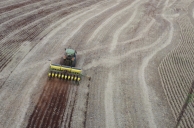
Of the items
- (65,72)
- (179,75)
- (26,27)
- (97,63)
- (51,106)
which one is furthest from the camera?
(26,27)

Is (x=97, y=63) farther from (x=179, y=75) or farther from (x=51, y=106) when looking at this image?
(x=51, y=106)

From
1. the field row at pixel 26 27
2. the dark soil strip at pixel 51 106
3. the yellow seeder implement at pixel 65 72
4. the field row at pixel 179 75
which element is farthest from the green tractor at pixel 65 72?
the field row at pixel 179 75

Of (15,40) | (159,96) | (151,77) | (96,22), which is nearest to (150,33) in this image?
(96,22)

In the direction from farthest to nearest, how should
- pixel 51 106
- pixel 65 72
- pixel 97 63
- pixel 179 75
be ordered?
pixel 97 63, pixel 179 75, pixel 65 72, pixel 51 106

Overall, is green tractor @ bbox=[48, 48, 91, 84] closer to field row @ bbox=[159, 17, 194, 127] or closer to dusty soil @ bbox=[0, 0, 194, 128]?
dusty soil @ bbox=[0, 0, 194, 128]

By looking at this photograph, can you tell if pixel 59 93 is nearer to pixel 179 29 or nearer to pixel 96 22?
pixel 96 22

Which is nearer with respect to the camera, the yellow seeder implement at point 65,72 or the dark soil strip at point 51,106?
the dark soil strip at point 51,106

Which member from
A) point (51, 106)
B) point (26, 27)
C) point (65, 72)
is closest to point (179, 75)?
point (65, 72)

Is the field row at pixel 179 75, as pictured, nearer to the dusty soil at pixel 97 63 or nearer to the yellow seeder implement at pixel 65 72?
the dusty soil at pixel 97 63

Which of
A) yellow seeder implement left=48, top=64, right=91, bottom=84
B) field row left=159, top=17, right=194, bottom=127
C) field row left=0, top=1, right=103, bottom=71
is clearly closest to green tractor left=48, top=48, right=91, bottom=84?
yellow seeder implement left=48, top=64, right=91, bottom=84
